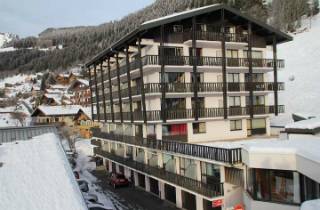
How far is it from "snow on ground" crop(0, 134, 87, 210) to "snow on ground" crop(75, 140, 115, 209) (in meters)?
17.4

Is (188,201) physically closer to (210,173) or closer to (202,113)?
(210,173)

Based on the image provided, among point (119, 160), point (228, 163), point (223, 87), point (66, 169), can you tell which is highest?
point (223, 87)

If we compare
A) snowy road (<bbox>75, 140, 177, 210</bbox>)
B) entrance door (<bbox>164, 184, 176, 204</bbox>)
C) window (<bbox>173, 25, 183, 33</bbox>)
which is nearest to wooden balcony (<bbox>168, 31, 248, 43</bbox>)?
window (<bbox>173, 25, 183, 33</bbox>)

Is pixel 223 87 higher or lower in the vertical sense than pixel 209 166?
higher

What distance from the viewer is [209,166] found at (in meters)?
27.2

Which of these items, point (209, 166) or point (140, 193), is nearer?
point (209, 166)

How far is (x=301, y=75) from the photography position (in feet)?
180

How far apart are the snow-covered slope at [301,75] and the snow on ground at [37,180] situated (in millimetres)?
34450

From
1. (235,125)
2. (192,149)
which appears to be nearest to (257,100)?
(235,125)

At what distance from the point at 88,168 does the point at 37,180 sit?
42.9 m

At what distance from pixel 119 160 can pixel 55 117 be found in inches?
1854

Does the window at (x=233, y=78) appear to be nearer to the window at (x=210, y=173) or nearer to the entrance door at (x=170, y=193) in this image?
the window at (x=210, y=173)

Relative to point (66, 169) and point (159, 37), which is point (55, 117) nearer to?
point (159, 37)

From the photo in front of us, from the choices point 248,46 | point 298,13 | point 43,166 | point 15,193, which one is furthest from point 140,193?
point 298,13
